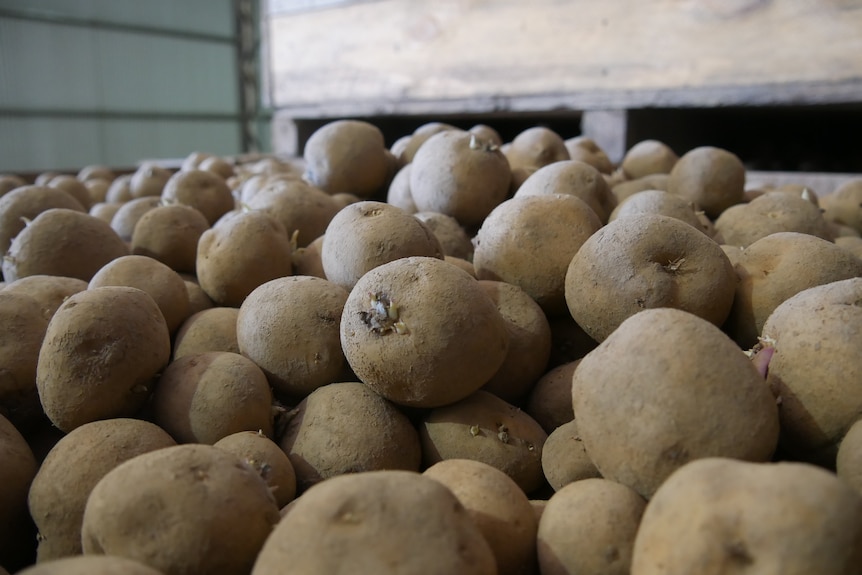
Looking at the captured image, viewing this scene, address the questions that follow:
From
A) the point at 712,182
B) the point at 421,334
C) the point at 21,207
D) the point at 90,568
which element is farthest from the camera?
the point at 712,182

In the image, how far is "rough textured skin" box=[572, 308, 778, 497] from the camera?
1.01 metres

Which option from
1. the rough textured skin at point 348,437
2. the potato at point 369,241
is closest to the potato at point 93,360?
the rough textured skin at point 348,437

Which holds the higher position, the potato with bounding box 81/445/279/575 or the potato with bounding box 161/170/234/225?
the potato with bounding box 161/170/234/225

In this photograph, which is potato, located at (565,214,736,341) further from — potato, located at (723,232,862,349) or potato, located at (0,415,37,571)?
potato, located at (0,415,37,571)

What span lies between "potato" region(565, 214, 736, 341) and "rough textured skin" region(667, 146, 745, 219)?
0.96m

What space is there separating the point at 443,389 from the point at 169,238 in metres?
1.15

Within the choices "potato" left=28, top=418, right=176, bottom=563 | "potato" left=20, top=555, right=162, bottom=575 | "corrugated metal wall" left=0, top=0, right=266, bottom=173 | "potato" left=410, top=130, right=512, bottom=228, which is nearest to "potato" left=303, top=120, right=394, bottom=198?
"potato" left=410, top=130, right=512, bottom=228

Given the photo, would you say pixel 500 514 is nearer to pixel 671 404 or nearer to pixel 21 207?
pixel 671 404

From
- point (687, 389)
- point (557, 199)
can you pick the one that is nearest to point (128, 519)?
point (687, 389)

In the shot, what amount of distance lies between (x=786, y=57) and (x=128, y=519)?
124 inches

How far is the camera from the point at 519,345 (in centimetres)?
152

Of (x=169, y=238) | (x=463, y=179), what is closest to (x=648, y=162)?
(x=463, y=179)

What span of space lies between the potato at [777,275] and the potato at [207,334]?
3.68ft

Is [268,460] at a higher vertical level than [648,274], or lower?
lower
